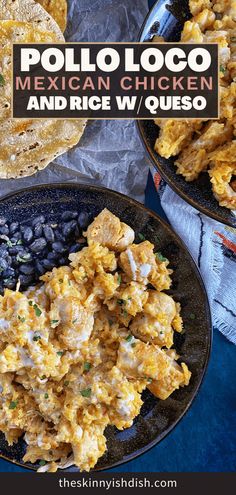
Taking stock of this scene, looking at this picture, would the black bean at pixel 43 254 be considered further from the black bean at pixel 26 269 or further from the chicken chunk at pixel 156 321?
the chicken chunk at pixel 156 321

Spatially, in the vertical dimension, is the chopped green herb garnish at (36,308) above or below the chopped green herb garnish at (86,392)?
above

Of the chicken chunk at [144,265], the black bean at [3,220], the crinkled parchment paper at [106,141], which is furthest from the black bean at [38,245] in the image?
the crinkled parchment paper at [106,141]

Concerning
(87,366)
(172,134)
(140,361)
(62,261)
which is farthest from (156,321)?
(172,134)

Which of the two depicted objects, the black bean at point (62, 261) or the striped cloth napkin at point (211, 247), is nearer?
the black bean at point (62, 261)

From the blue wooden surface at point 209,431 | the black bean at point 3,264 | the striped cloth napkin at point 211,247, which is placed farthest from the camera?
the blue wooden surface at point 209,431

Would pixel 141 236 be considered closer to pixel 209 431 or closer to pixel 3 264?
pixel 3 264

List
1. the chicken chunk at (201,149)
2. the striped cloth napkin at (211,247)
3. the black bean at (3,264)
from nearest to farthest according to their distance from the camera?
1. the chicken chunk at (201,149)
2. the black bean at (3,264)
3. the striped cloth napkin at (211,247)
